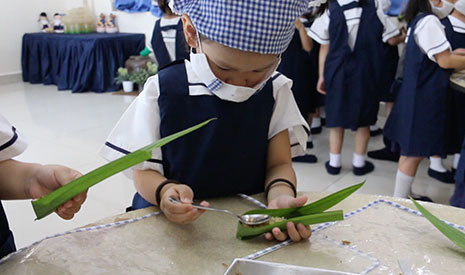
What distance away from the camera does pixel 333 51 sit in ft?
8.78

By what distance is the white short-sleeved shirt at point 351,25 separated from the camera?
8.41 ft

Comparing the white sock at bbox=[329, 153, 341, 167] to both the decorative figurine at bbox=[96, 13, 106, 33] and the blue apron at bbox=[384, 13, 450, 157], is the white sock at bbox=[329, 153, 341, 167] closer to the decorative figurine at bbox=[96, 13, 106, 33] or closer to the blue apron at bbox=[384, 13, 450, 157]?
the blue apron at bbox=[384, 13, 450, 157]

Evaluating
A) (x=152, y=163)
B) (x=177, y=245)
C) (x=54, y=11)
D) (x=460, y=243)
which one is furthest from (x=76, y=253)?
(x=54, y=11)

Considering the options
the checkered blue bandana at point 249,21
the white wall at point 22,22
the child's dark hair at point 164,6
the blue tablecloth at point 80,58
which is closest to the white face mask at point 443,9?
the child's dark hair at point 164,6

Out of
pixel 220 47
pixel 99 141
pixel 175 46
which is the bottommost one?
pixel 99 141

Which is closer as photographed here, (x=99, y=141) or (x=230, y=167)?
(x=230, y=167)

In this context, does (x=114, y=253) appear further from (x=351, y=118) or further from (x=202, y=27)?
(x=351, y=118)

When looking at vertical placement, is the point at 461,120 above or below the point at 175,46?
below

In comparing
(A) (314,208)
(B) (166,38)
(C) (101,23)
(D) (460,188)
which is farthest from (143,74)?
(A) (314,208)

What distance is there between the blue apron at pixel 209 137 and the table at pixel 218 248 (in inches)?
4.7

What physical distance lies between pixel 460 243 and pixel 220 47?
0.53m

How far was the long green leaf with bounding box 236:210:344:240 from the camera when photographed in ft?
2.40

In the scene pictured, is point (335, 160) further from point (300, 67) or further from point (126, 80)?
point (126, 80)

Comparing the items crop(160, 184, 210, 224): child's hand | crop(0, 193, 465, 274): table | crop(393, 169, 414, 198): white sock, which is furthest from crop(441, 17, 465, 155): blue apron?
crop(160, 184, 210, 224): child's hand
